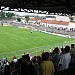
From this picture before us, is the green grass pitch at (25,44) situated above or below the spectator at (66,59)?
below

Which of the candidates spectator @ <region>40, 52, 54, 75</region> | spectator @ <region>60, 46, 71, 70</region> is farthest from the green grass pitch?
spectator @ <region>40, 52, 54, 75</region>

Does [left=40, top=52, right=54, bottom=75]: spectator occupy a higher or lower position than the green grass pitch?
higher

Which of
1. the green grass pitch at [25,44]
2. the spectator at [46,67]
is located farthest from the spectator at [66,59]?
the green grass pitch at [25,44]

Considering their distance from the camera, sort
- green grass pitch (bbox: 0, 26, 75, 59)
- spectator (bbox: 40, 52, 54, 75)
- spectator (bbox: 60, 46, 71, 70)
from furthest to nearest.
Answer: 1. green grass pitch (bbox: 0, 26, 75, 59)
2. spectator (bbox: 60, 46, 71, 70)
3. spectator (bbox: 40, 52, 54, 75)

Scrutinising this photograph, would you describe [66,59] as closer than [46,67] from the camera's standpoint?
No

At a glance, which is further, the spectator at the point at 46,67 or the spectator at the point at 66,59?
the spectator at the point at 66,59

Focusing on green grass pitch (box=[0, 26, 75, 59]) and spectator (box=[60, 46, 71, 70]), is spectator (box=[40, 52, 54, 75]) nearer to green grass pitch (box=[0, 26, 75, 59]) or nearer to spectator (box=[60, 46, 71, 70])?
spectator (box=[60, 46, 71, 70])

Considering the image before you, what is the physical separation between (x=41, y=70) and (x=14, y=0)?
4643 millimetres

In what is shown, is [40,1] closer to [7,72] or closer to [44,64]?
[7,72]

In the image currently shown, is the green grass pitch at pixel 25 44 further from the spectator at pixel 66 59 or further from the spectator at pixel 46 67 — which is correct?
the spectator at pixel 46 67

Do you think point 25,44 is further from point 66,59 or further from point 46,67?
point 46,67

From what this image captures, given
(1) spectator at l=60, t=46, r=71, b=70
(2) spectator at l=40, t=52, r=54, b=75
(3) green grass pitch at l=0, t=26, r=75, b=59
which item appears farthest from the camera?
(3) green grass pitch at l=0, t=26, r=75, b=59

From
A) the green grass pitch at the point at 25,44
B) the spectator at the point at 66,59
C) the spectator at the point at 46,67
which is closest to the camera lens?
the spectator at the point at 46,67

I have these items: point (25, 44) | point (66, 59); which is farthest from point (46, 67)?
point (25, 44)
